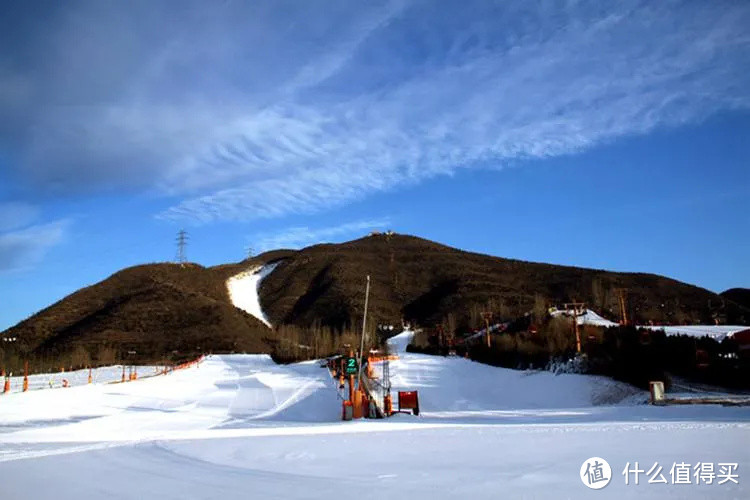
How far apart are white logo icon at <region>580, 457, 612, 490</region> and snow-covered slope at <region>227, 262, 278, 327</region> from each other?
5405 inches

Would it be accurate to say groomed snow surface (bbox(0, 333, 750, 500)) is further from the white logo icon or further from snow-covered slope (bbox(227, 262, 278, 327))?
snow-covered slope (bbox(227, 262, 278, 327))

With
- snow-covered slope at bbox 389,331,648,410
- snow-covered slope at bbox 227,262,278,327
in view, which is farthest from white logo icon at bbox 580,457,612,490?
snow-covered slope at bbox 227,262,278,327

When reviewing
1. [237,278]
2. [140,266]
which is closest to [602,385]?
[140,266]

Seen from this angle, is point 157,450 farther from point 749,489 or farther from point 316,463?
point 749,489

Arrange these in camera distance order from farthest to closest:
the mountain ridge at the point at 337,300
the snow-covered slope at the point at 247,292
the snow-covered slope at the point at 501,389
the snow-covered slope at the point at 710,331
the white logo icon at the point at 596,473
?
the snow-covered slope at the point at 247,292 → the mountain ridge at the point at 337,300 → the snow-covered slope at the point at 710,331 → the snow-covered slope at the point at 501,389 → the white logo icon at the point at 596,473

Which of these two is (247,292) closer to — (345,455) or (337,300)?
(337,300)

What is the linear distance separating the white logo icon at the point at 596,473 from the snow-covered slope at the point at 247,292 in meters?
137

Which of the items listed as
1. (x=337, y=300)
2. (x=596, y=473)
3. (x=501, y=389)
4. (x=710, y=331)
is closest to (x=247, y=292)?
(x=337, y=300)

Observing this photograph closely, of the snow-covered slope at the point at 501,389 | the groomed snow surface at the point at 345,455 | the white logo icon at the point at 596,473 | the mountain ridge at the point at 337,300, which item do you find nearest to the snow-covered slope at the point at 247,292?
the mountain ridge at the point at 337,300

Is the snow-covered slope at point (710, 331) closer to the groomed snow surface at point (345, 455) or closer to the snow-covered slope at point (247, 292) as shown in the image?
the groomed snow surface at point (345, 455)

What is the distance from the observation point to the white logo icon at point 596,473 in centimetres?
700

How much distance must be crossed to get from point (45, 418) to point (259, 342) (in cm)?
8040

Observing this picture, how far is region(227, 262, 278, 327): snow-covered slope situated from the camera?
154 m

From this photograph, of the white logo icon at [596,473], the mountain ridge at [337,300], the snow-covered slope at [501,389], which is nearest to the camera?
the white logo icon at [596,473]
